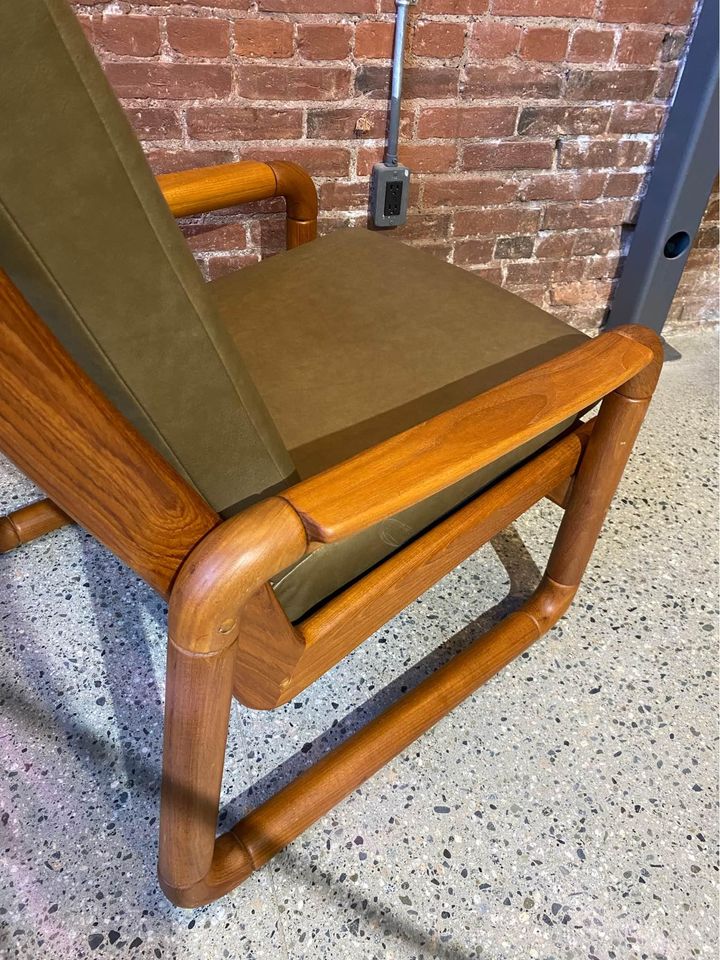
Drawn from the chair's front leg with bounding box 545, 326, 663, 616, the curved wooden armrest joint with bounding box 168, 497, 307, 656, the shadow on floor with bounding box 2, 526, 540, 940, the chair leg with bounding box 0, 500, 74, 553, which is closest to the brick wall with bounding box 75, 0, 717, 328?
the chair leg with bounding box 0, 500, 74, 553

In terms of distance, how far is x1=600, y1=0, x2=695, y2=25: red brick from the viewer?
1238 millimetres

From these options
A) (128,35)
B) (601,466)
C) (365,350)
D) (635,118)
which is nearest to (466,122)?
(635,118)

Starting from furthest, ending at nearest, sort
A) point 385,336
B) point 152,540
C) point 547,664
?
point 547,664, point 385,336, point 152,540

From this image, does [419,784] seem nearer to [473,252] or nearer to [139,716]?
[139,716]

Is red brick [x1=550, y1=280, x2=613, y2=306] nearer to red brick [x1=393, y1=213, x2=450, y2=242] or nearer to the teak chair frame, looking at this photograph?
red brick [x1=393, y1=213, x2=450, y2=242]

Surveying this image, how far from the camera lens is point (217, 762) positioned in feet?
1.85

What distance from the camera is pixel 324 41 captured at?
111 cm

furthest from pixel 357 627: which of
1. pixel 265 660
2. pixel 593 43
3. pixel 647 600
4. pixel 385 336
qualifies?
pixel 593 43

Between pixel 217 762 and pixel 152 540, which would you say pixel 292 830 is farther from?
pixel 152 540

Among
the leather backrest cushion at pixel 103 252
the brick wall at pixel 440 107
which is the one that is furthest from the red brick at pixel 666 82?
the leather backrest cushion at pixel 103 252

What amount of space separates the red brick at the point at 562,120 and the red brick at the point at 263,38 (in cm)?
49

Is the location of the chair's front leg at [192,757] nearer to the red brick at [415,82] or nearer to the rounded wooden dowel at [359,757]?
the rounded wooden dowel at [359,757]

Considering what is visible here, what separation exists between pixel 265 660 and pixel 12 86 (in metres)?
0.44

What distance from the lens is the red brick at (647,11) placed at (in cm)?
124
